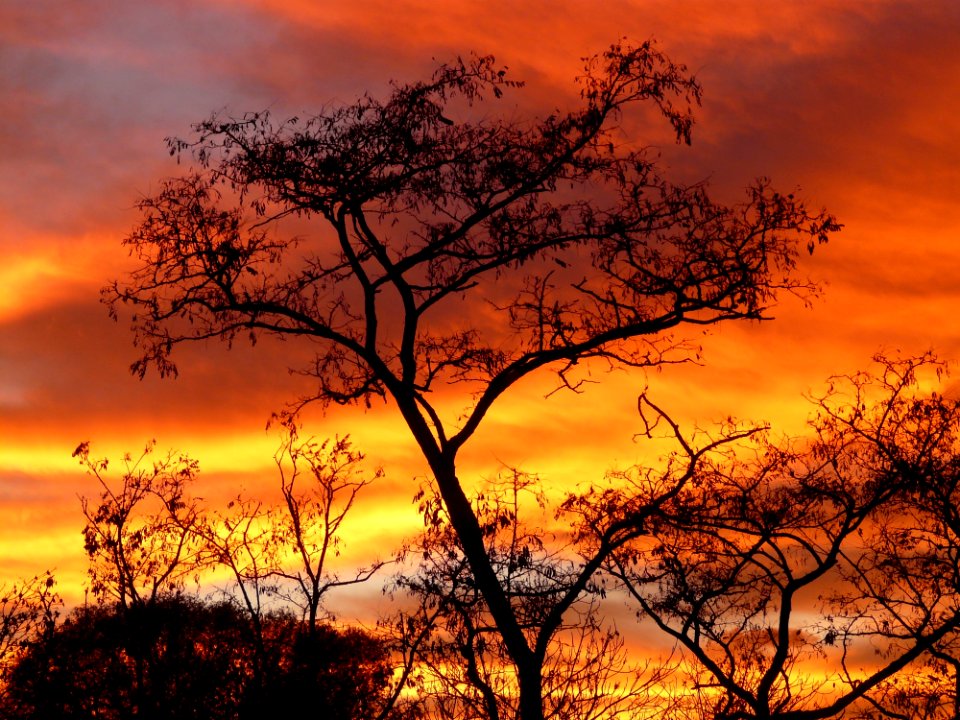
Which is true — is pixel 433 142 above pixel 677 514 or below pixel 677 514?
above

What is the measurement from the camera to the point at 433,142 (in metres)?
17.4

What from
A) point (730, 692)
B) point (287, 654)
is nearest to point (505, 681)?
point (730, 692)

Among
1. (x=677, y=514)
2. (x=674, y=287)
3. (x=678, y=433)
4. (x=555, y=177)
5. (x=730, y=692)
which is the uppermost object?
(x=555, y=177)

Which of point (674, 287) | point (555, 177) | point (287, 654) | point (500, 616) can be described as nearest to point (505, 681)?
point (500, 616)

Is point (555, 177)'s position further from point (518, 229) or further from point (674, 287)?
point (674, 287)

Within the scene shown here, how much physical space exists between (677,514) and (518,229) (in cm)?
494

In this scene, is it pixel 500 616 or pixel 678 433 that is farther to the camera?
pixel 678 433

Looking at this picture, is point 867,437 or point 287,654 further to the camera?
point 287,654

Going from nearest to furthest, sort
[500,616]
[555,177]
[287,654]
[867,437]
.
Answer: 1. [500,616]
2. [555,177]
3. [867,437]
4. [287,654]

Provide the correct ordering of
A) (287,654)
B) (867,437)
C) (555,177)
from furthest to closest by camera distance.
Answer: (287,654)
(867,437)
(555,177)

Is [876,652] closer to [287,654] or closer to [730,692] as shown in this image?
[730,692]

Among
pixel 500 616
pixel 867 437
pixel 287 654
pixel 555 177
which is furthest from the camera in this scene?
pixel 287 654

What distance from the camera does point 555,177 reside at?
17609 mm

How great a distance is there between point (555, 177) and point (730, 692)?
27.4ft
